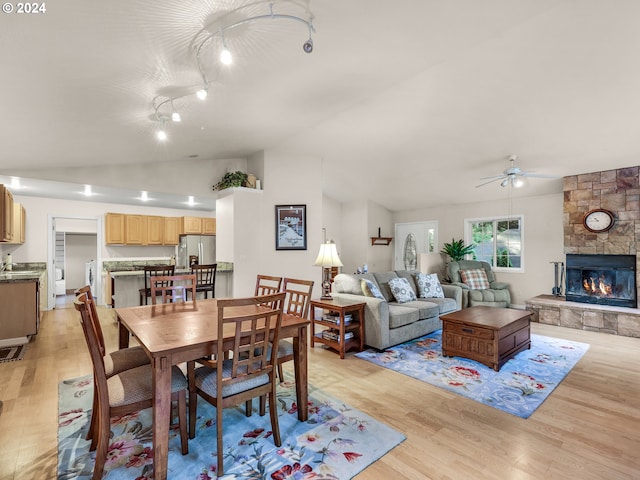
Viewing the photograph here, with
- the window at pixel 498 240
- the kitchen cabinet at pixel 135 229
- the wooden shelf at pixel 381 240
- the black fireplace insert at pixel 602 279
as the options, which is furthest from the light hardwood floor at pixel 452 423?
the wooden shelf at pixel 381 240

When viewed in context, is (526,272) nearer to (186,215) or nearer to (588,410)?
(588,410)

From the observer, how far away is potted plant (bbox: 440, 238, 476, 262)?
273 inches

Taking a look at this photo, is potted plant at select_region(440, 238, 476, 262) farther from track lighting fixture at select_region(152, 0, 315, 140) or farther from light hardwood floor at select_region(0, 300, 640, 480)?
track lighting fixture at select_region(152, 0, 315, 140)

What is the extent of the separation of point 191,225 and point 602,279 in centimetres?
795

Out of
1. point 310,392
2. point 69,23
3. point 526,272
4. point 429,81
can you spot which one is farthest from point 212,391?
point 526,272

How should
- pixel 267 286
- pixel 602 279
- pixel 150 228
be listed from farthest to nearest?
pixel 150 228, pixel 602 279, pixel 267 286

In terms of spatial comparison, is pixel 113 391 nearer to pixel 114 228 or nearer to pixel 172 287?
pixel 172 287

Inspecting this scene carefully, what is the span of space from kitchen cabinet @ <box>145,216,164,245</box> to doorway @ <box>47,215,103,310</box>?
0.92 meters

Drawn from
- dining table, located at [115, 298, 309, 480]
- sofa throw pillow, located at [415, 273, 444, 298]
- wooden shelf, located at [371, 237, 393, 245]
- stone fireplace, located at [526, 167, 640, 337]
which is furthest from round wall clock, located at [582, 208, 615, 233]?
dining table, located at [115, 298, 309, 480]

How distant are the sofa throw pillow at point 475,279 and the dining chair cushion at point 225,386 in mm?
5304

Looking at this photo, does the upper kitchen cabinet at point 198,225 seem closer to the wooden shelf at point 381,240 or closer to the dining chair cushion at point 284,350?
the wooden shelf at point 381,240

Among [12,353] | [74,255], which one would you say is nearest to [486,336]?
[12,353]

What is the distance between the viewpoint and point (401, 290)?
457cm

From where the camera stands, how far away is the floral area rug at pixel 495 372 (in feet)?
8.89
